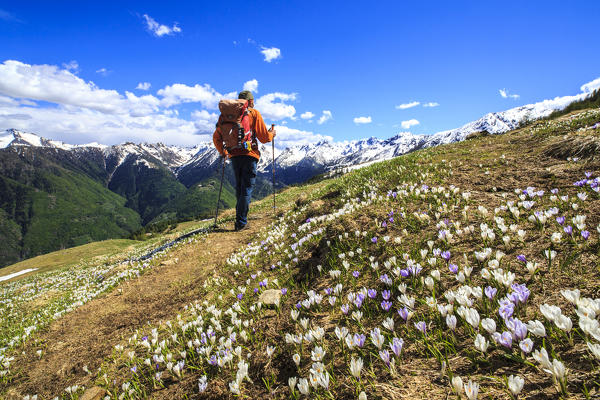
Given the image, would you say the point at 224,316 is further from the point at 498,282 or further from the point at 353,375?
the point at 498,282

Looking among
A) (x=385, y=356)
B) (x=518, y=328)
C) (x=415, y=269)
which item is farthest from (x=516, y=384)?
(x=415, y=269)

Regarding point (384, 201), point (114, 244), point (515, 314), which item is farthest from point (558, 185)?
point (114, 244)

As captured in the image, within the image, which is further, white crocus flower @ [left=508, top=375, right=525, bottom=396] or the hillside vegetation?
the hillside vegetation

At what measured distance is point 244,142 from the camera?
10133 mm

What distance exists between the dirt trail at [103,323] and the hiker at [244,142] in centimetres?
270

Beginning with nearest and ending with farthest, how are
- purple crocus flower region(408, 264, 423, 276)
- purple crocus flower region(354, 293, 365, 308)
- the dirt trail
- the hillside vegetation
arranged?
the hillside vegetation → purple crocus flower region(354, 293, 365, 308) → purple crocus flower region(408, 264, 423, 276) → the dirt trail

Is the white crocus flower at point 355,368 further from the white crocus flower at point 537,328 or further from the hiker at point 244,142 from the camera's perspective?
the hiker at point 244,142

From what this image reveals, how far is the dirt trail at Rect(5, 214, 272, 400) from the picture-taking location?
14.7 ft

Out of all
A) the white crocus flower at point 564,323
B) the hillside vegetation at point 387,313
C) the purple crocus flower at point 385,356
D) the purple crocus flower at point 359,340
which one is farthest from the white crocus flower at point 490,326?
the purple crocus flower at point 359,340

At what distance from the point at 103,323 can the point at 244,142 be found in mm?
6922

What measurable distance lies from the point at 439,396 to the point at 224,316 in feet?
11.8

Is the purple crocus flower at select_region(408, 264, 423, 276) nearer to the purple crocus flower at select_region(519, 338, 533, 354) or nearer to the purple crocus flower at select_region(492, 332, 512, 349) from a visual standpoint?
the purple crocus flower at select_region(492, 332, 512, 349)

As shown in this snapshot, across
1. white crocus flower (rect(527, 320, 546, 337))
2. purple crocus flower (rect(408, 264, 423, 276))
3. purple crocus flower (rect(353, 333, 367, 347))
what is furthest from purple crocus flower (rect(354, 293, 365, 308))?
white crocus flower (rect(527, 320, 546, 337))

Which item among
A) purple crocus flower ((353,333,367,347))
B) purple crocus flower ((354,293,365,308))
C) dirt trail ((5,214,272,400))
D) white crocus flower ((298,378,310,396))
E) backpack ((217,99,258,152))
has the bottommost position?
dirt trail ((5,214,272,400))
